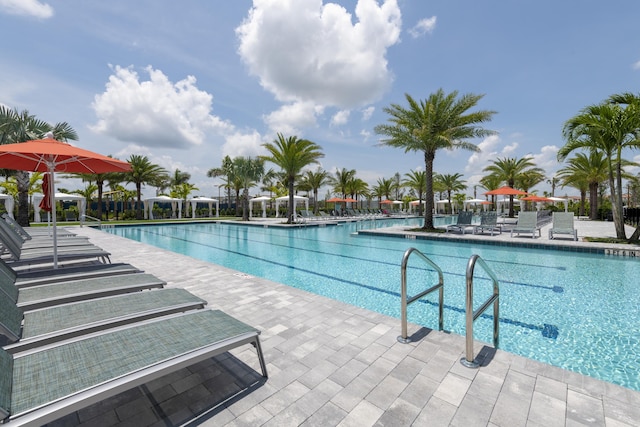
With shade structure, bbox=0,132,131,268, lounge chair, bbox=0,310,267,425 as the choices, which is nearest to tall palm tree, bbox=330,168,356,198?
shade structure, bbox=0,132,131,268

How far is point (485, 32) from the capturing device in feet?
36.5

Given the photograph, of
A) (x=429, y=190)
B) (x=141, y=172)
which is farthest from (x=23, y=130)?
(x=429, y=190)

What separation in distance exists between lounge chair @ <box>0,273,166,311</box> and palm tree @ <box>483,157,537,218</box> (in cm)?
3292

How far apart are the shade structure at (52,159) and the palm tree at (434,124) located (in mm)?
13413

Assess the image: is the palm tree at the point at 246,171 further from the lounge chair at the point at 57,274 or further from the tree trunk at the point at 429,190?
the lounge chair at the point at 57,274

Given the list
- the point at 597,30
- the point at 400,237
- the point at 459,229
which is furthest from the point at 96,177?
the point at 597,30

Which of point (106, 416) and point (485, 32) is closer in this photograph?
point (106, 416)

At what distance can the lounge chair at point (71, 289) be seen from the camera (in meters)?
2.95

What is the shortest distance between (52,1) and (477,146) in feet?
59.4

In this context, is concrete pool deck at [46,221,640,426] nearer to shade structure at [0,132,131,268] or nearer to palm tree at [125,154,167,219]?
shade structure at [0,132,131,268]

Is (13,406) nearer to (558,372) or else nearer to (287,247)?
(558,372)

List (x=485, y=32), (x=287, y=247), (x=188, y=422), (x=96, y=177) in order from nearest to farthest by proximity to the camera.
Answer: (x=188, y=422) → (x=485, y=32) → (x=287, y=247) → (x=96, y=177)

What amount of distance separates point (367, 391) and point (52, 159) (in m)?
6.33

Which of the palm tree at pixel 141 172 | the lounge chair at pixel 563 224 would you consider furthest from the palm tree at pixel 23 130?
the lounge chair at pixel 563 224
